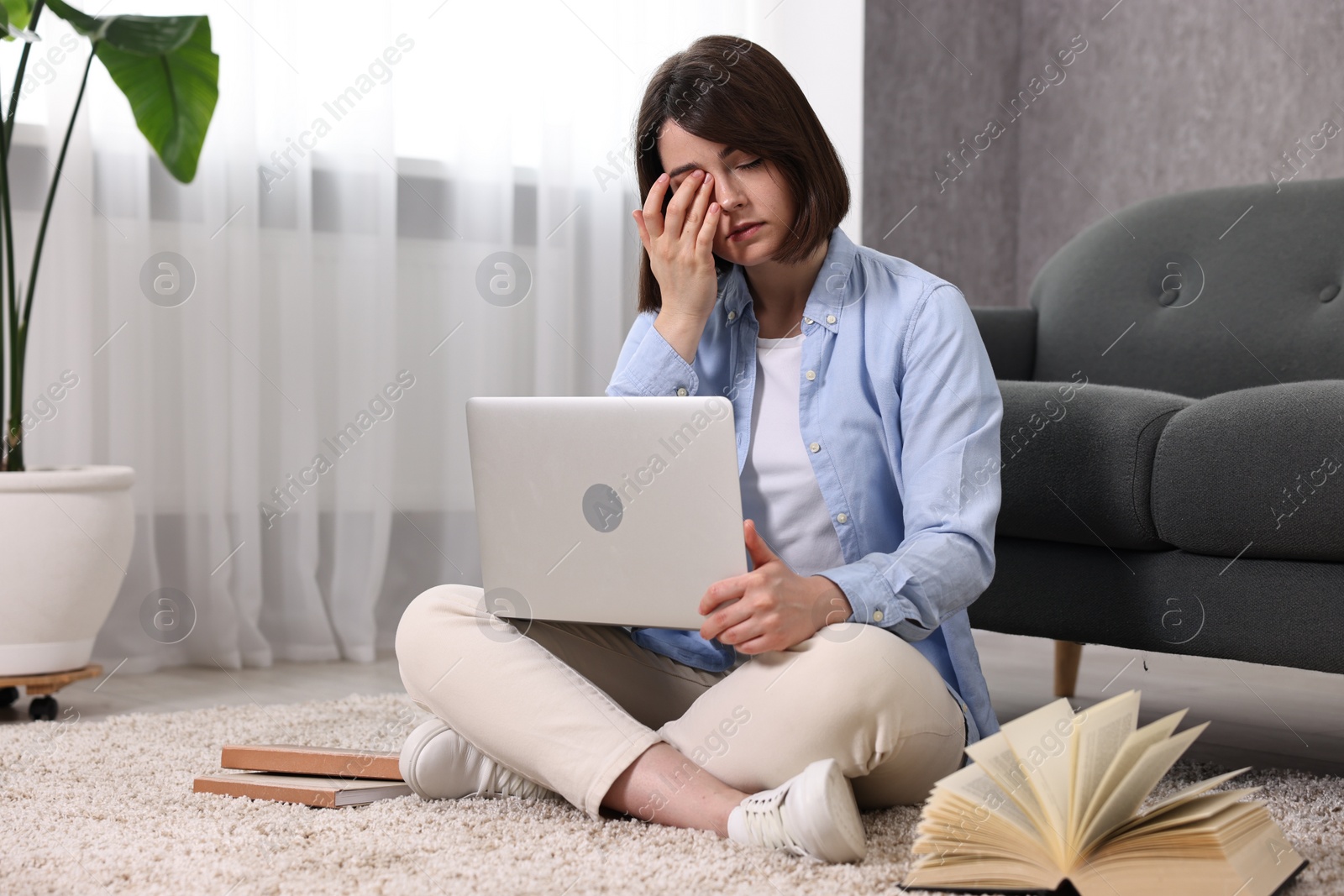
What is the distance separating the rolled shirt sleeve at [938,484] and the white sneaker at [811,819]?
0.50 ft

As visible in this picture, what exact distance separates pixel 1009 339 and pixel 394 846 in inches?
51.4

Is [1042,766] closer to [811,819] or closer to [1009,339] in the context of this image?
[811,819]

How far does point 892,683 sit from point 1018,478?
47 centimetres

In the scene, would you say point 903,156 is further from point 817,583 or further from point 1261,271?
point 817,583

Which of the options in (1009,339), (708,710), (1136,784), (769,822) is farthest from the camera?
(1009,339)

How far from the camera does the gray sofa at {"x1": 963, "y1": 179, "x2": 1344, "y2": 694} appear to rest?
3.86 feet

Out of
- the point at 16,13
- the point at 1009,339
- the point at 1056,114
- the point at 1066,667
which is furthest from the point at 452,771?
the point at 1056,114

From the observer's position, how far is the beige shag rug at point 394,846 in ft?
2.96

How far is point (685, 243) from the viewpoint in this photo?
120cm

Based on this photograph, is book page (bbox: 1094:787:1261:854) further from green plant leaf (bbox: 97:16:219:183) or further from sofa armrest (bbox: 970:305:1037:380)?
green plant leaf (bbox: 97:16:219:183)

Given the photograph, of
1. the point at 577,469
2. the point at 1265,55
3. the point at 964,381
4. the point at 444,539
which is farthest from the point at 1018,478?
the point at 1265,55

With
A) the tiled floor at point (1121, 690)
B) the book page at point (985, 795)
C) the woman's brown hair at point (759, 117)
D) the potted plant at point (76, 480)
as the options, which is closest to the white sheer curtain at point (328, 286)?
the tiled floor at point (1121, 690)

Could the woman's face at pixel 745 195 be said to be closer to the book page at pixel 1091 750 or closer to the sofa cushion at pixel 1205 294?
the book page at pixel 1091 750

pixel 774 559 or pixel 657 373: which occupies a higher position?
pixel 657 373
